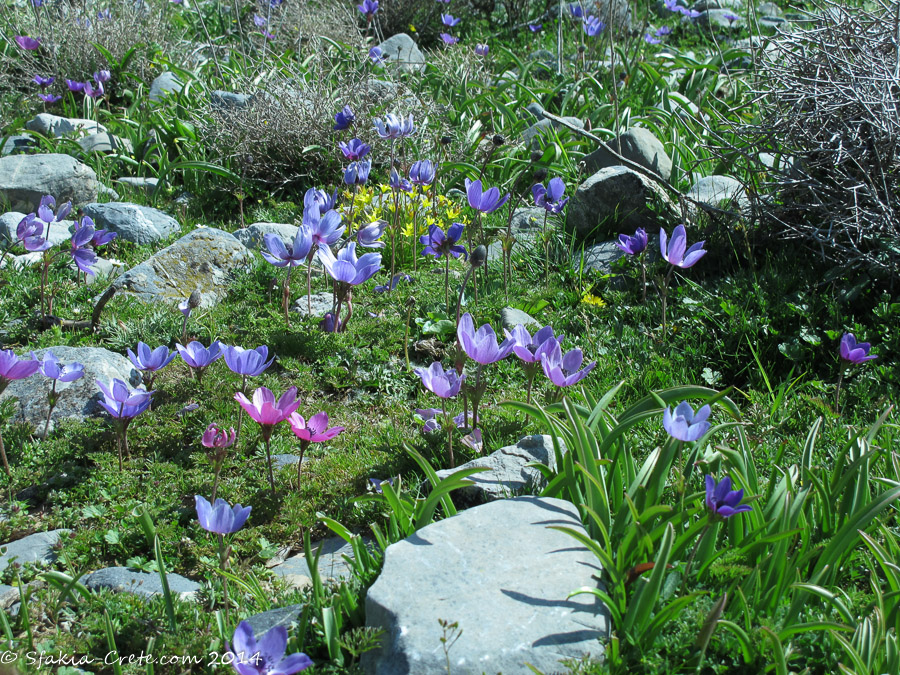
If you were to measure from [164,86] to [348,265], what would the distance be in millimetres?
4249

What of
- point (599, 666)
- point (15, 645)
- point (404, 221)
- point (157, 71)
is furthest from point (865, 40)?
point (157, 71)

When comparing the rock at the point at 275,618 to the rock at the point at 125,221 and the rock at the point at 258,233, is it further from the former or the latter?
the rock at the point at 125,221

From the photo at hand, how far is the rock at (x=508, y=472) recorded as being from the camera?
2.20 m

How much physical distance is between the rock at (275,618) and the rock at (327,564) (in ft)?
0.64

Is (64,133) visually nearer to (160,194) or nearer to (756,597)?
(160,194)

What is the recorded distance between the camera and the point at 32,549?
2.11 meters

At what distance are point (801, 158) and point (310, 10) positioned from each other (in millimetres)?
5652

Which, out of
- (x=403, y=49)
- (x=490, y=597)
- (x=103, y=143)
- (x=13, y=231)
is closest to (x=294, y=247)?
(x=490, y=597)

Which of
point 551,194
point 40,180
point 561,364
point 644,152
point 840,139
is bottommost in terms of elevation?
point 40,180

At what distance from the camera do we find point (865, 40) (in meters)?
3.53

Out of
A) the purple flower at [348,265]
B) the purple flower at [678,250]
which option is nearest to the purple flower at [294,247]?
the purple flower at [348,265]

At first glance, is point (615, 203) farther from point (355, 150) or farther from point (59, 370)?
point (59, 370)

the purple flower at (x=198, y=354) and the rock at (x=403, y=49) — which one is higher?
the purple flower at (x=198, y=354)

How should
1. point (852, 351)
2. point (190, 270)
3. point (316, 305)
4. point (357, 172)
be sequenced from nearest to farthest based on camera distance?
point (852, 351) < point (316, 305) < point (190, 270) < point (357, 172)
